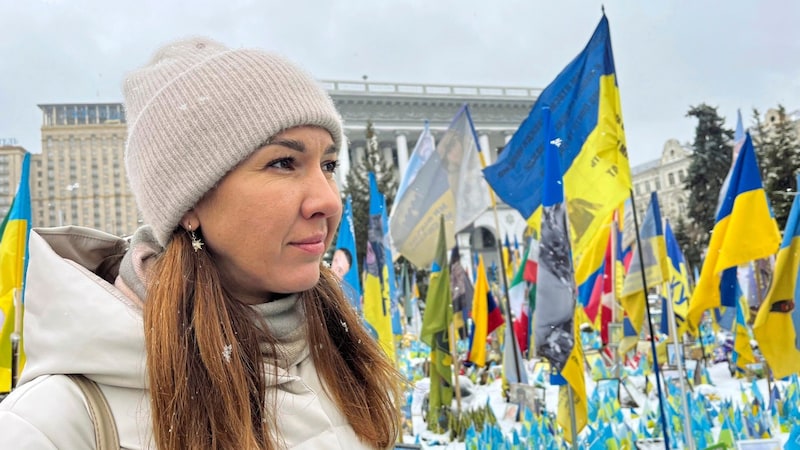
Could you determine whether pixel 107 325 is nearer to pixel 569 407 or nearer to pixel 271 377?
pixel 271 377

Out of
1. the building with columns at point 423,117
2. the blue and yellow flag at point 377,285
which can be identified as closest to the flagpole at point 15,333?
the blue and yellow flag at point 377,285

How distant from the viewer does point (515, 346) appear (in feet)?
19.4

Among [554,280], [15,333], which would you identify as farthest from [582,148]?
[15,333]

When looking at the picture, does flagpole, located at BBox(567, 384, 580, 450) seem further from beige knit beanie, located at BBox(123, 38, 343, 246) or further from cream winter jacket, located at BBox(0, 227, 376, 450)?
beige knit beanie, located at BBox(123, 38, 343, 246)

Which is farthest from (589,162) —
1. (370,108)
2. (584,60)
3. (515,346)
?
(370,108)

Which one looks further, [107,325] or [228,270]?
[228,270]

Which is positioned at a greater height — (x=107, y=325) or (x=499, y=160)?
(x=499, y=160)

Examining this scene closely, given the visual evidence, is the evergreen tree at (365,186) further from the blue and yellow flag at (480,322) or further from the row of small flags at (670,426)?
the row of small flags at (670,426)

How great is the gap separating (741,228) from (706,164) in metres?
23.7

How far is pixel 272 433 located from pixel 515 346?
524 cm

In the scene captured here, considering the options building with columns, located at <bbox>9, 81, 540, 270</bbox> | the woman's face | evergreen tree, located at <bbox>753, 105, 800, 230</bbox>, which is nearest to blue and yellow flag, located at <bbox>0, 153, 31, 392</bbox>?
the woman's face

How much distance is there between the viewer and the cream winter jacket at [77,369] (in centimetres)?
79

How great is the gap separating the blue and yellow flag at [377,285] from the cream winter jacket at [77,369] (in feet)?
13.7

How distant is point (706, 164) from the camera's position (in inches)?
986
